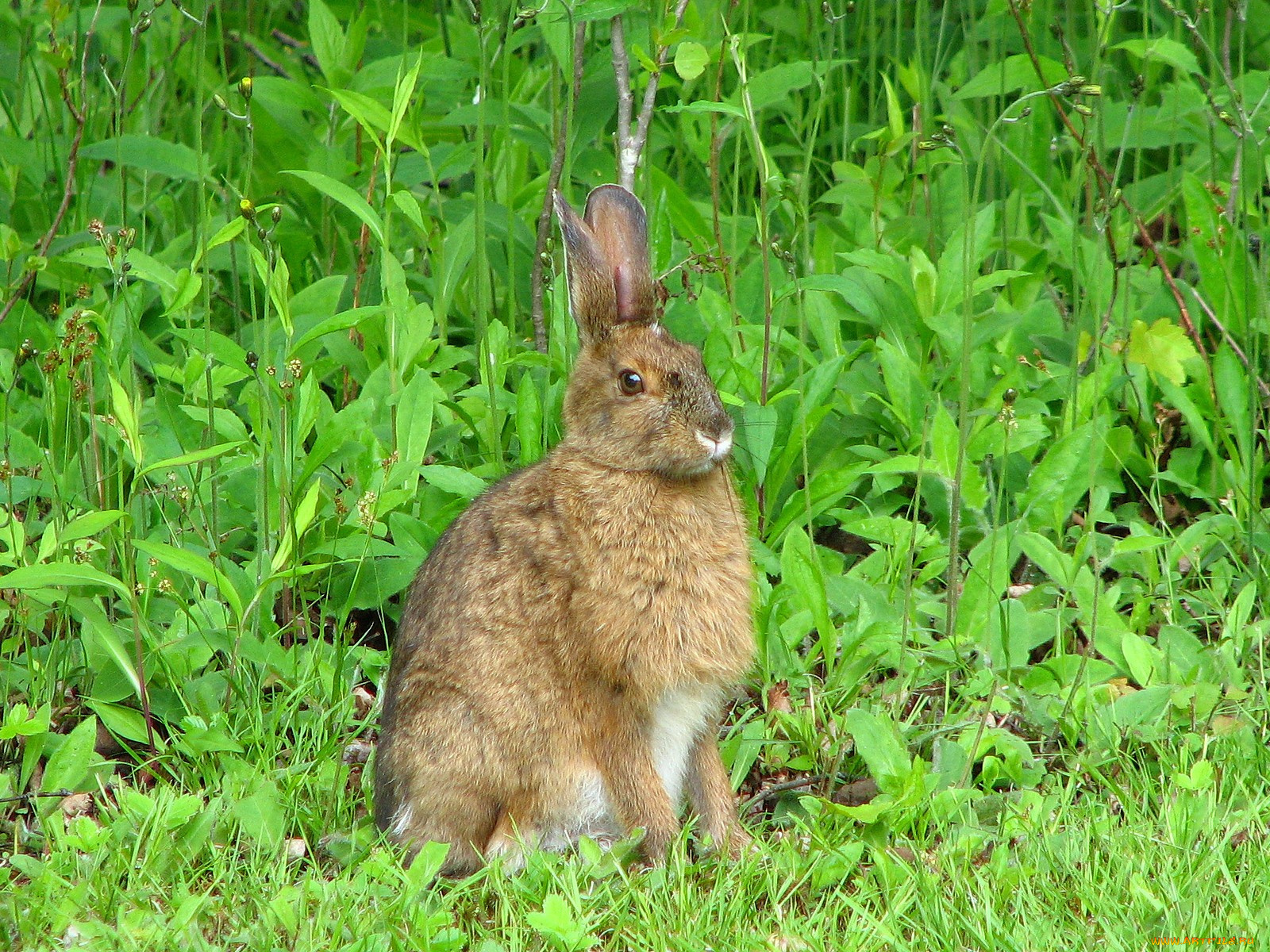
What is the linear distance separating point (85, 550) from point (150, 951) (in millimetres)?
1267

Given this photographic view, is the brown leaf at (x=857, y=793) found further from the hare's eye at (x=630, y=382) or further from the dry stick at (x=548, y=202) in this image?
the dry stick at (x=548, y=202)

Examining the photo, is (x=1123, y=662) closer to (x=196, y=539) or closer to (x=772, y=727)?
(x=772, y=727)

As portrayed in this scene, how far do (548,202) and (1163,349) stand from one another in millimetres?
2071

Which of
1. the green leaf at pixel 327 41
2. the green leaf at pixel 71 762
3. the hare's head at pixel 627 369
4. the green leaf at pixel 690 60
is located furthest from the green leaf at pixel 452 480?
the green leaf at pixel 327 41

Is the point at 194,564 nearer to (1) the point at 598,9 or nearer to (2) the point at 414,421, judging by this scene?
(2) the point at 414,421

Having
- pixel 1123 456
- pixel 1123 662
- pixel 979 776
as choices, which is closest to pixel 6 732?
pixel 979 776

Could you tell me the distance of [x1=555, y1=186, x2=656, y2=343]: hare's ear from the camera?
3.78 metres

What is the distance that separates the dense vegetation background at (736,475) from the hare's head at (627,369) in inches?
15.5

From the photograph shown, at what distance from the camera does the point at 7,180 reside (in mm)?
5594

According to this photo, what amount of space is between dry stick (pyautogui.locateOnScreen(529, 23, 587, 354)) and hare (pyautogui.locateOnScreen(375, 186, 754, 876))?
100cm

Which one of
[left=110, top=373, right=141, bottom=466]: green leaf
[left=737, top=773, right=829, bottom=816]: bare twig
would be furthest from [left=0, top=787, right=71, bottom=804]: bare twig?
[left=737, top=773, right=829, bottom=816]: bare twig

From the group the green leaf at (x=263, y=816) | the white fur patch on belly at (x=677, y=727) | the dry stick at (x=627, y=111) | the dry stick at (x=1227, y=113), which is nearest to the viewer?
the green leaf at (x=263, y=816)

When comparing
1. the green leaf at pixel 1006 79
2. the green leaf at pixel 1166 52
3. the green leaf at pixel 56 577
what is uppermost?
the green leaf at pixel 1166 52

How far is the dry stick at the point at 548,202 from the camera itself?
4.64m
